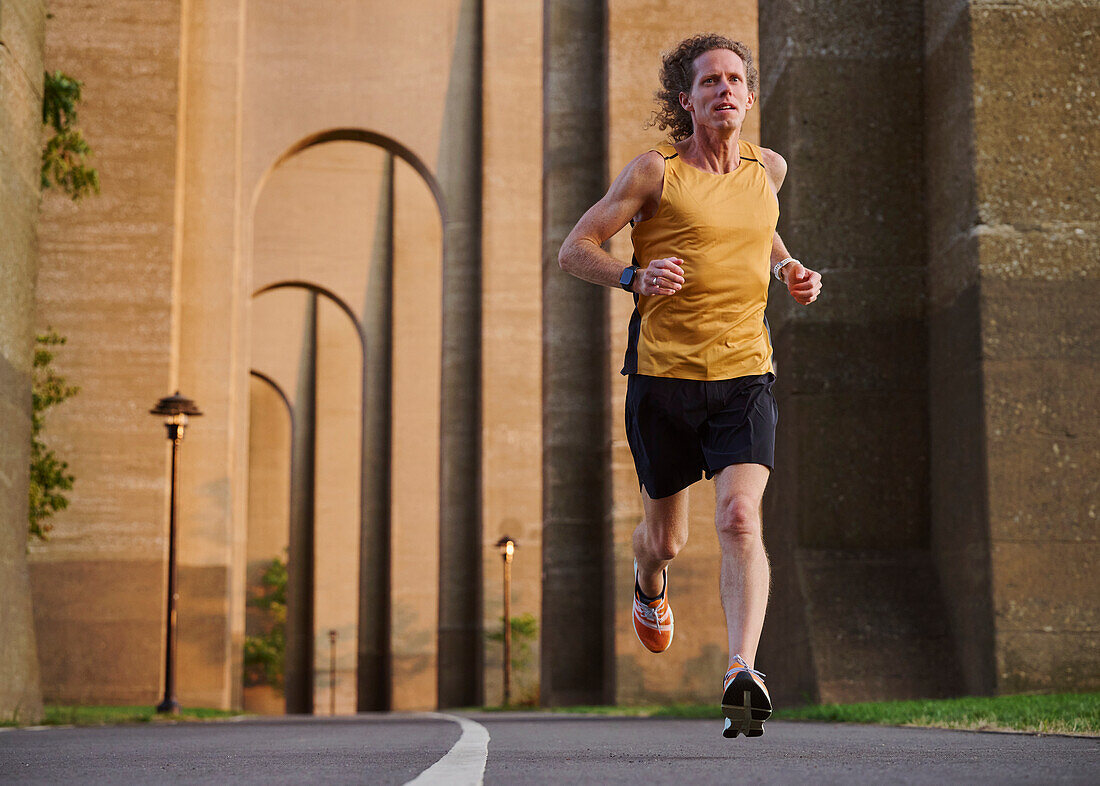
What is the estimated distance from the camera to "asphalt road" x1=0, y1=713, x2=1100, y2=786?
3.40 meters

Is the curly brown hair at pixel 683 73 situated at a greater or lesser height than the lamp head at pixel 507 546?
greater

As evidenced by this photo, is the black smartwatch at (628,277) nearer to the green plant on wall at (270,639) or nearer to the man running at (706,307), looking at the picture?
the man running at (706,307)

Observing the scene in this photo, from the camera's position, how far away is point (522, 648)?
31.7 metres

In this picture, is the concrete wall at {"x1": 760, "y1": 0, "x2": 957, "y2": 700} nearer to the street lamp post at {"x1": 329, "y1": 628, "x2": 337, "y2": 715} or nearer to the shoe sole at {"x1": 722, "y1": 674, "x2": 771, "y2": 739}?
the shoe sole at {"x1": 722, "y1": 674, "x2": 771, "y2": 739}

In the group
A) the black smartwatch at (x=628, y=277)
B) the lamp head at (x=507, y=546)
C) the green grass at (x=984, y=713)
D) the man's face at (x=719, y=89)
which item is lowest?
the green grass at (x=984, y=713)

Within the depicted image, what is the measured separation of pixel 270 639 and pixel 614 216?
54.0m

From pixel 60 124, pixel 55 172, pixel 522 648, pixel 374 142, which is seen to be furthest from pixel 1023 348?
pixel 374 142

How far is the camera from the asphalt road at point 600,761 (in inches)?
134

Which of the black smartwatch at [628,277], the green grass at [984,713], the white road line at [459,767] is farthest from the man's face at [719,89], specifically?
the green grass at [984,713]

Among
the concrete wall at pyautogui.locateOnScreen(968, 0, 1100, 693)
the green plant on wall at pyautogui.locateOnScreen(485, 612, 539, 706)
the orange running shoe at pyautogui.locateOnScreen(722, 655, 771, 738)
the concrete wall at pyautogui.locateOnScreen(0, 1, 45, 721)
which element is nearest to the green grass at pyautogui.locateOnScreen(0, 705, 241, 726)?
the concrete wall at pyautogui.locateOnScreen(0, 1, 45, 721)

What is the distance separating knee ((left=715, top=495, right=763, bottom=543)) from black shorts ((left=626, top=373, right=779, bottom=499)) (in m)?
0.13

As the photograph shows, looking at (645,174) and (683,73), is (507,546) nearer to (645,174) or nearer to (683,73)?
(683,73)

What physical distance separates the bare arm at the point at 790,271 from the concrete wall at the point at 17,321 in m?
8.30

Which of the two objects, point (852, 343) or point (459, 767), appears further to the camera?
point (852, 343)
